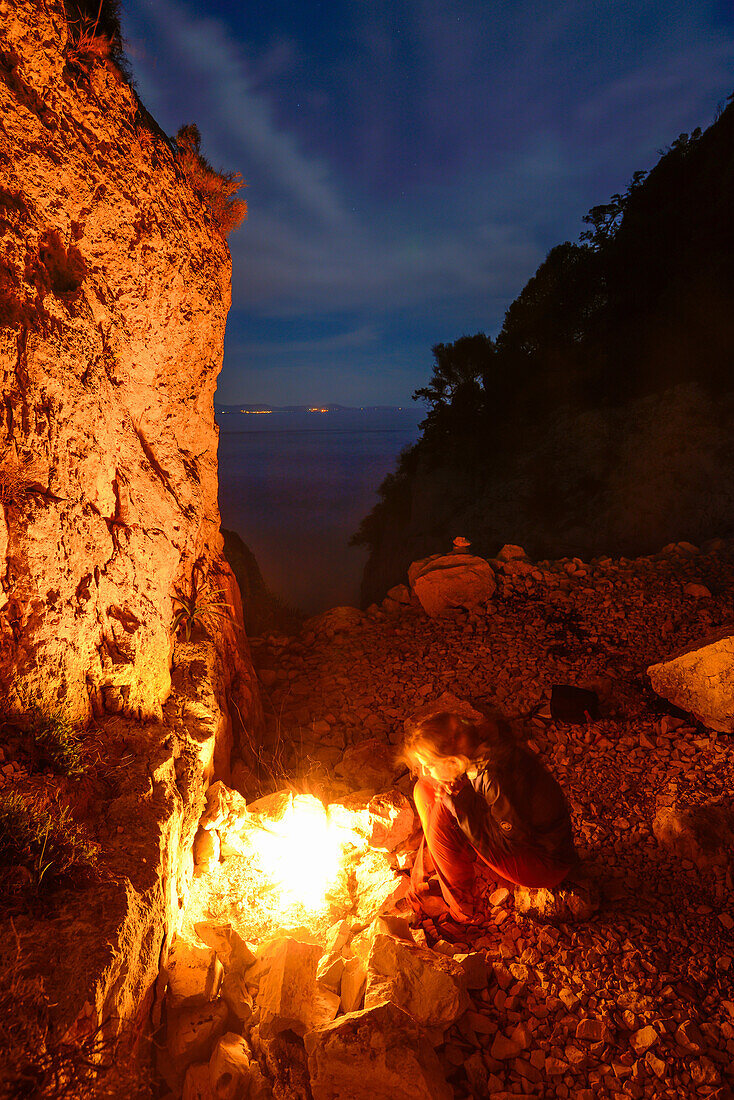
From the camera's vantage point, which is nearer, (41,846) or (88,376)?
(41,846)

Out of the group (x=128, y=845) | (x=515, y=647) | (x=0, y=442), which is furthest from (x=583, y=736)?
(x=0, y=442)

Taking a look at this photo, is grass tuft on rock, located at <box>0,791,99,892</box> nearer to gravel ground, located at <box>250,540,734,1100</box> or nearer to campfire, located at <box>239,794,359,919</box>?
campfire, located at <box>239,794,359,919</box>

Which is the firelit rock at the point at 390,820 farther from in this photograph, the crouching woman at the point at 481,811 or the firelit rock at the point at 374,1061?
the firelit rock at the point at 374,1061

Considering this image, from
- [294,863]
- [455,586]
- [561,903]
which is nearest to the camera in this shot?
[561,903]

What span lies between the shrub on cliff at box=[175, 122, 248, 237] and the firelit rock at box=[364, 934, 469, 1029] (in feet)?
16.2

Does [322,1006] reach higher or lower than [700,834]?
lower

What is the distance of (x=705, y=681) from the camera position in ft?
13.8

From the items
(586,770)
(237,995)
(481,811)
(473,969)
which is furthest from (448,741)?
(586,770)

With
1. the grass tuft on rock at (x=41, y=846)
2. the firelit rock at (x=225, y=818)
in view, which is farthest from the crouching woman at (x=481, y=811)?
the grass tuft on rock at (x=41, y=846)

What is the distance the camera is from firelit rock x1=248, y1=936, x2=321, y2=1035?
7.33 feet

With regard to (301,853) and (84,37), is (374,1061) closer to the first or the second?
(301,853)

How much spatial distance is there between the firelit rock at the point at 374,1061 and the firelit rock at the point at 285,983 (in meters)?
0.20

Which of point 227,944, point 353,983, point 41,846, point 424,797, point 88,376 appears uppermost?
point 88,376

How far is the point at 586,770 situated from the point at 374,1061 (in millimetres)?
2665
